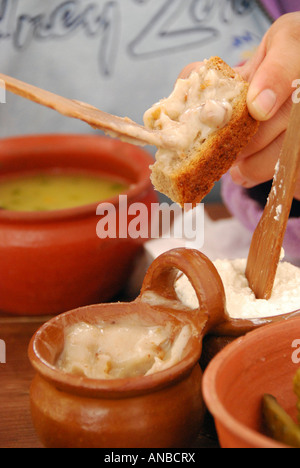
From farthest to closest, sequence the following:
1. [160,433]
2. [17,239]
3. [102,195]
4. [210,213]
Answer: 1. [210,213]
2. [102,195]
3. [17,239]
4. [160,433]

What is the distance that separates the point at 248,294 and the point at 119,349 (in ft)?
0.73

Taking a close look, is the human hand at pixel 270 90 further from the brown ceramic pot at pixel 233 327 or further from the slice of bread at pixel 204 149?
the brown ceramic pot at pixel 233 327

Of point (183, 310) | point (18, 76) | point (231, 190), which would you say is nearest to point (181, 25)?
point (18, 76)

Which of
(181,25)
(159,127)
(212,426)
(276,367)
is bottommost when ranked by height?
(212,426)

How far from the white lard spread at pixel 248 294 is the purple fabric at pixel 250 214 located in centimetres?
40

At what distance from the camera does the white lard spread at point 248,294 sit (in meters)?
0.80

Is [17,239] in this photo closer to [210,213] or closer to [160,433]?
[160,433]

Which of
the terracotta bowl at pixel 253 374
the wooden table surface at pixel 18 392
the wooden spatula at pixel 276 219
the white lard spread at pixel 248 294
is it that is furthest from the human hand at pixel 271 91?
the wooden table surface at pixel 18 392

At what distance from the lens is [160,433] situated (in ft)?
2.18

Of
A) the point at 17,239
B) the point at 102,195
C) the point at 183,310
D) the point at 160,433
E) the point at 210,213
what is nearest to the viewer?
the point at 160,433

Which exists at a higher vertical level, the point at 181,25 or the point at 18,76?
the point at 181,25

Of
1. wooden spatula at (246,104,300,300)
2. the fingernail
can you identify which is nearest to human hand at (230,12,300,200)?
the fingernail

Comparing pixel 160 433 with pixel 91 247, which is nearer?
pixel 160 433

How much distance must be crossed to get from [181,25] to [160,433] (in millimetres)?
1561
